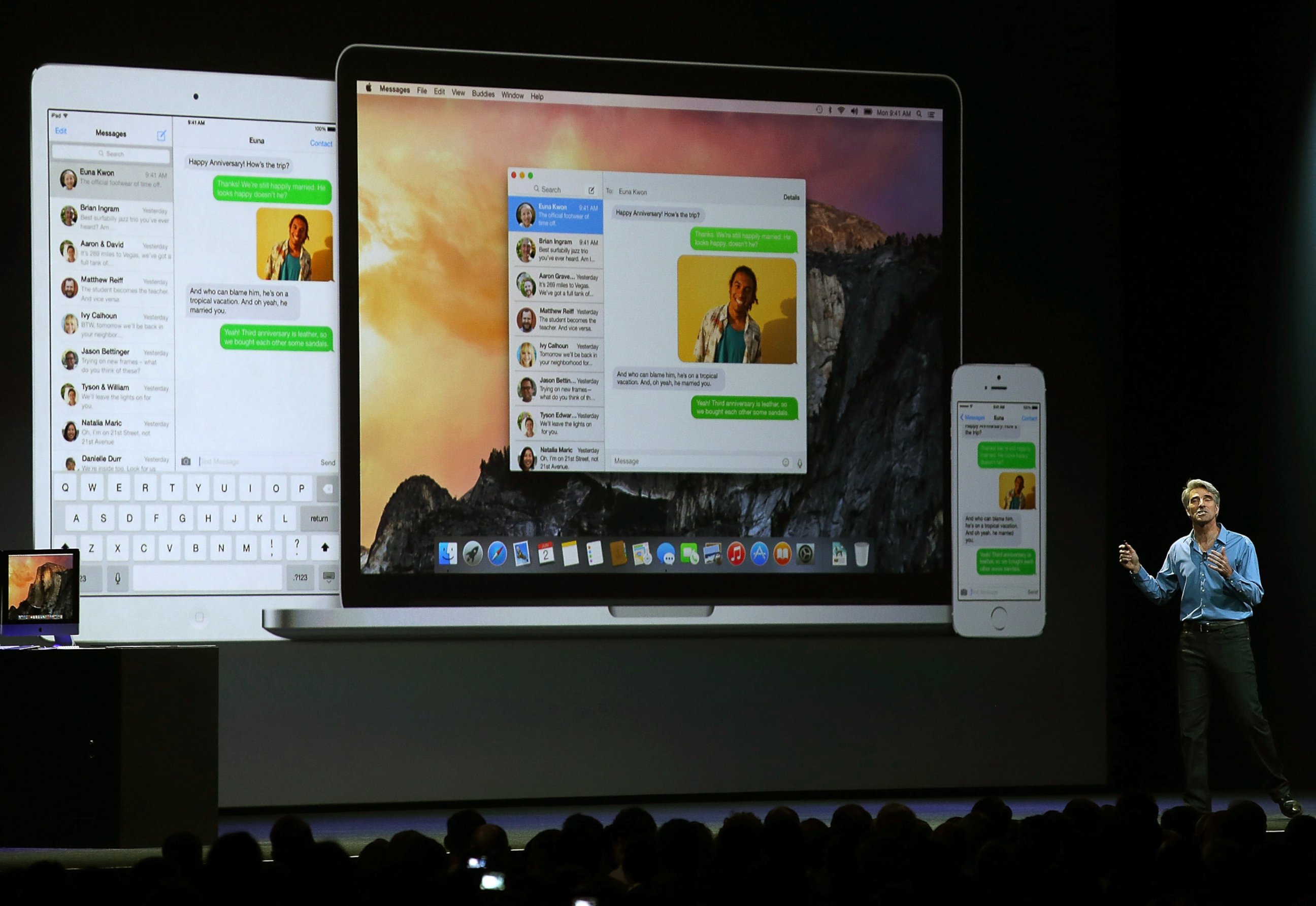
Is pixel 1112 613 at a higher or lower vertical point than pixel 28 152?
lower

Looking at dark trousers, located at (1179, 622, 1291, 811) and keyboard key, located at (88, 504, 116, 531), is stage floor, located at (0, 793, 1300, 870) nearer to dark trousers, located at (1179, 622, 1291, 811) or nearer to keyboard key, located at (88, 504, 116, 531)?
dark trousers, located at (1179, 622, 1291, 811)

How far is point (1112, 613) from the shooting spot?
16.6 ft

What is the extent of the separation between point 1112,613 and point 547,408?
2.38 metres

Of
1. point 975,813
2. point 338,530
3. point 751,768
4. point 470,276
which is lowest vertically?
point 751,768

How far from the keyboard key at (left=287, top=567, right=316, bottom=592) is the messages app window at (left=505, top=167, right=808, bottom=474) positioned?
79 centimetres

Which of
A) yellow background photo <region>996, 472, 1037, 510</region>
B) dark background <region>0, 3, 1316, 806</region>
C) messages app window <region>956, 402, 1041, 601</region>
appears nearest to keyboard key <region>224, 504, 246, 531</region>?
dark background <region>0, 3, 1316, 806</region>

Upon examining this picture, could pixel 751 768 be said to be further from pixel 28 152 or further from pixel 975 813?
pixel 28 152

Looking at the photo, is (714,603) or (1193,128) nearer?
(714,603)

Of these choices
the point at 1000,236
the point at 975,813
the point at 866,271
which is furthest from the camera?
the point at 1000,236

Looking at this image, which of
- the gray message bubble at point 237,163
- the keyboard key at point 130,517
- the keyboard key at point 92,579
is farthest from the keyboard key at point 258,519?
Answer: the gray message bubble at point 237,163

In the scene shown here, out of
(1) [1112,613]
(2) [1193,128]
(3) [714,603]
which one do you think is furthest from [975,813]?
(2) [1193,128]

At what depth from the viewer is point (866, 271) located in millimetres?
4641

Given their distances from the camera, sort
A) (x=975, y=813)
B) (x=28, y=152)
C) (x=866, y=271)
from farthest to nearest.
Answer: (x=866, y=271) → (x=28, y=152) → (x=975, y=813)

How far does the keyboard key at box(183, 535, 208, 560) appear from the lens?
438cm
